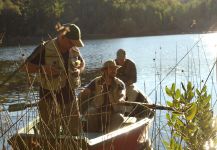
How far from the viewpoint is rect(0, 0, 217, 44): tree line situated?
208 ft

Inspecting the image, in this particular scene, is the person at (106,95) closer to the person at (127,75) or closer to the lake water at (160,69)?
the lake water at (160,69)

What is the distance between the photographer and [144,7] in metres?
79.4

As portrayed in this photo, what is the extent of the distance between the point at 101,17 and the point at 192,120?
7480 cm

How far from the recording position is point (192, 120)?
185 cm

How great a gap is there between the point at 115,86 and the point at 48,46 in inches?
47.8

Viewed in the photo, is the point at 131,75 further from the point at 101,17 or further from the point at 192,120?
the point at 101,17

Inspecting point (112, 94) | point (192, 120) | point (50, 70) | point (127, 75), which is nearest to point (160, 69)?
point (50, 70)

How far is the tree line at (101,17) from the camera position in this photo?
208ft

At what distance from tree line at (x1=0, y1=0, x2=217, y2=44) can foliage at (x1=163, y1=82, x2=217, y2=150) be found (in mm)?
57940

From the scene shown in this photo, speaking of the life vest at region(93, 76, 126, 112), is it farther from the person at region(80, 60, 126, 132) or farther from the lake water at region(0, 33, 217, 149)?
the lake water at region(0, 33, 217, 149)

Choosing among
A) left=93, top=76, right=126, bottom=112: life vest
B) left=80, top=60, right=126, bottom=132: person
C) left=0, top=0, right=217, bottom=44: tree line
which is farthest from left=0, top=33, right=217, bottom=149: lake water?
left=0, top=0, right=217, bottom=44: tree line

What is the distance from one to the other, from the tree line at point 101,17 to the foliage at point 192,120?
5794 cm

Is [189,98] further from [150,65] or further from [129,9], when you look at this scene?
[129,9]

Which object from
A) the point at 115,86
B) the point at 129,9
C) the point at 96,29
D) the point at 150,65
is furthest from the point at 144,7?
the point at 115,86
